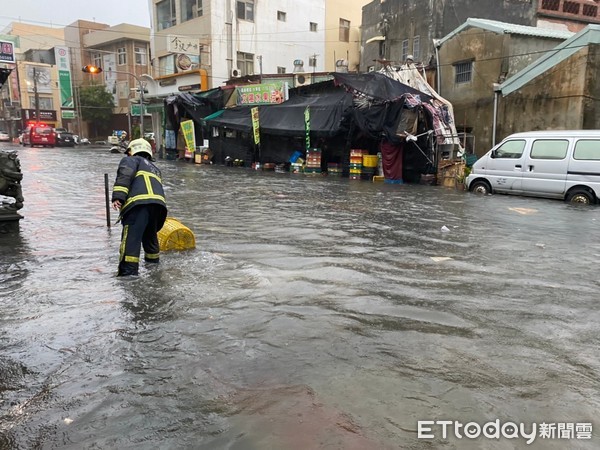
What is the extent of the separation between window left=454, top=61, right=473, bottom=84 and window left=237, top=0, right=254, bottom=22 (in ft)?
63.8

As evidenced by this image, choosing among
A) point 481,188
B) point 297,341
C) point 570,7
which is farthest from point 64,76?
point 297,341

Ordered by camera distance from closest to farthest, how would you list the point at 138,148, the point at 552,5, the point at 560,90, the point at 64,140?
the point at 138,148 → the point at 560,90 → the point at 552,5 → the point at 64,140

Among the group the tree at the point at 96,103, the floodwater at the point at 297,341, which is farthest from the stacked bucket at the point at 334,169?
the tree at the point at 96,103

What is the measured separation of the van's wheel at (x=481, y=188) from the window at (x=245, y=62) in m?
23.7

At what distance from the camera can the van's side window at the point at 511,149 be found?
489 inches

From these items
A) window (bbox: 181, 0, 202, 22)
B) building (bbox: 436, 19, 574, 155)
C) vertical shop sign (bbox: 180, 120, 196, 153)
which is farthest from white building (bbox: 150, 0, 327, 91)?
building (bbox: 436, 19, 574, 155)

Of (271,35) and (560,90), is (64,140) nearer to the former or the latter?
(271,35)

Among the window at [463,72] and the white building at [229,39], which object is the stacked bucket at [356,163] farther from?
the white building at [229,39]

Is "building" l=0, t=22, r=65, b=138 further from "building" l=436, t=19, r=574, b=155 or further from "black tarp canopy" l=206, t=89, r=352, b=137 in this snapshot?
"building" l=436, t=19, r=574, b=155

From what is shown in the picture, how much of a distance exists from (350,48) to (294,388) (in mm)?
39715

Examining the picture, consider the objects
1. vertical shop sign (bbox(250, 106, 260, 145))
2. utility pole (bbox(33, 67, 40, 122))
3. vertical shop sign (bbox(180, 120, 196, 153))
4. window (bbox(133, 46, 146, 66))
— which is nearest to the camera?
vertical shop sign (bbox(250, 106, 260, 145))

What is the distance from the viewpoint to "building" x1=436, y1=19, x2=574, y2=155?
17.1 metres

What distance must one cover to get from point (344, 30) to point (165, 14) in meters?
14.2

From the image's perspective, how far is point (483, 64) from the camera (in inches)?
695
